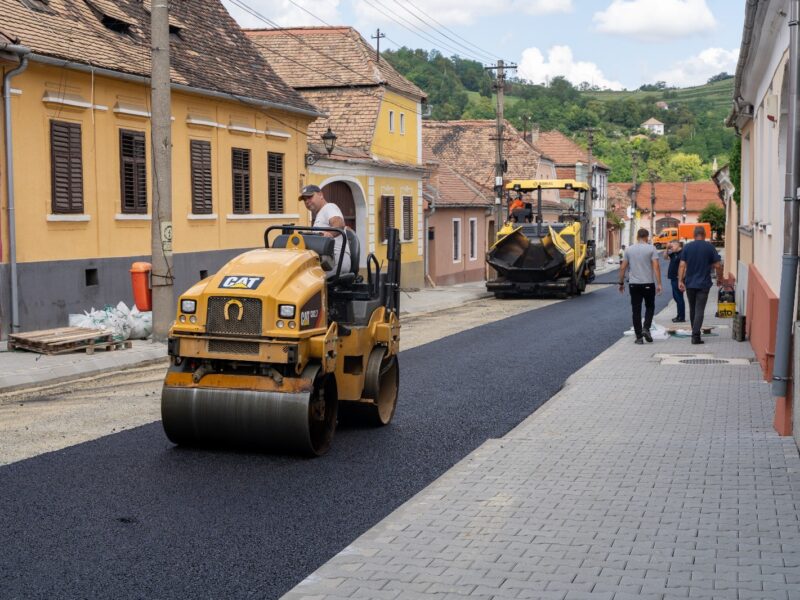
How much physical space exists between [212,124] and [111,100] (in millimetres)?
4014

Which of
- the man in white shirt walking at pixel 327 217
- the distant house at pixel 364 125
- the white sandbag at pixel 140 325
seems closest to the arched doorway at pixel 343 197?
the distant house at pixel 364 125

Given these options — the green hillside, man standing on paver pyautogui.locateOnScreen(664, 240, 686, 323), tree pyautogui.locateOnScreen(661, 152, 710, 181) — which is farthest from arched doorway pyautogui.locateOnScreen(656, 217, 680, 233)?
man standing on paver pyautogui.locateOnScreen(664, 240, 686, 323)

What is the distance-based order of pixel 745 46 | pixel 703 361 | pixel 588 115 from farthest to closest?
pixel 588 115 → pixel 703 361 → pixel 745 46

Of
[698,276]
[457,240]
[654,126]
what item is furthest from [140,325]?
[654,126]

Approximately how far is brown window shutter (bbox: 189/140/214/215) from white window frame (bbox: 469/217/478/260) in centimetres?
2364

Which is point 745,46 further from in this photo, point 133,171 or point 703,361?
point 133,171

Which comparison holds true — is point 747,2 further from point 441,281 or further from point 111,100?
point 441,281

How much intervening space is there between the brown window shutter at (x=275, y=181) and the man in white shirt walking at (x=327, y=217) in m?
17.6

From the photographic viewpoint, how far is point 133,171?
20.9 metres

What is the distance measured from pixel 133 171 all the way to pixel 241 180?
193 inches

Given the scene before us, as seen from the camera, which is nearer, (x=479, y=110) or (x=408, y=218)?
(x=408, y=218)

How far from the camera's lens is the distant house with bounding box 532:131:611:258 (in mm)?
78688

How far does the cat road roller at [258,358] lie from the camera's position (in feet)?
26.4

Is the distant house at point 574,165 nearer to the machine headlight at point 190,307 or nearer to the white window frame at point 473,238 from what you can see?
the white window frame at point 473,238
